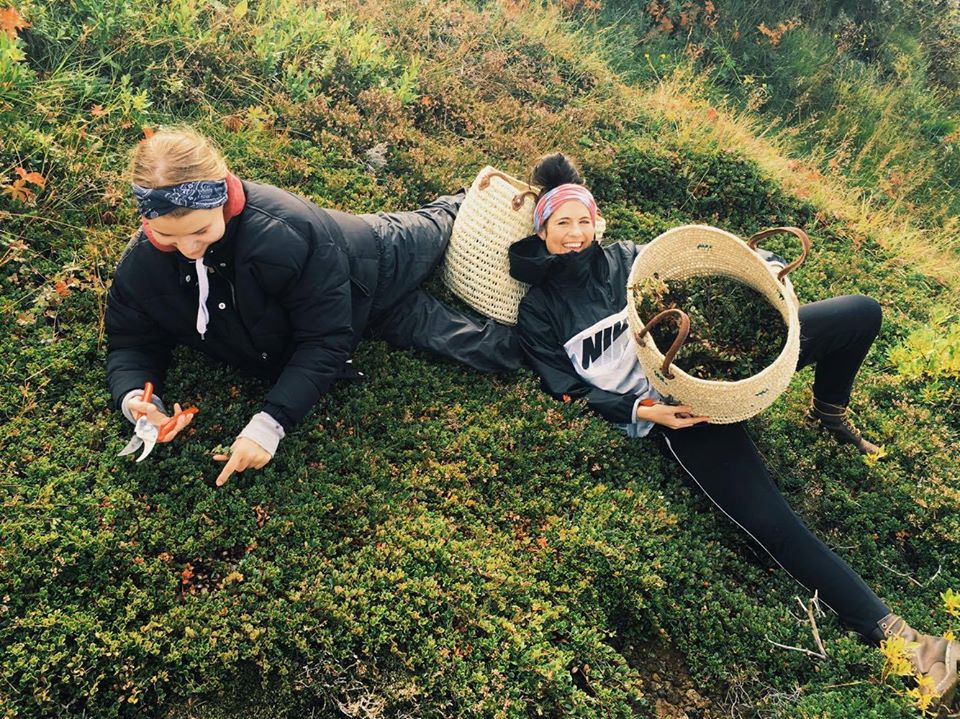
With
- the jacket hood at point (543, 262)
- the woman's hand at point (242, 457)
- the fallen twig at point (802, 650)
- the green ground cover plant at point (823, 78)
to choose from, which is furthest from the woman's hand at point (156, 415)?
the green ground cover plant at point (823, 78)

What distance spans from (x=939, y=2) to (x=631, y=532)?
1008 cm

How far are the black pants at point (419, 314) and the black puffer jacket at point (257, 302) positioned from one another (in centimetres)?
55

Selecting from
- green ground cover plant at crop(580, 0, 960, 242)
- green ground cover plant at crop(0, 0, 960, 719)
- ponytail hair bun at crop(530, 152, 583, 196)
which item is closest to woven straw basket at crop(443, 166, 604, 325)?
ponytail hair bun at crop(530, 152, 583, 196)

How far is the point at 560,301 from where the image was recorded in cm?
466

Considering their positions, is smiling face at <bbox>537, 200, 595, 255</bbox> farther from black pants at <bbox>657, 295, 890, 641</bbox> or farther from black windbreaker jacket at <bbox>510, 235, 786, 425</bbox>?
black pants at <bbox>657, 295, 890, 641</bbox>

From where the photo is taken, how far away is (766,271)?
4.22 meters

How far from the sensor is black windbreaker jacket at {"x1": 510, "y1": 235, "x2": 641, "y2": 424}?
459 cm

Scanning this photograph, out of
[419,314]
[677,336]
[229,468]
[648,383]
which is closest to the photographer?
[229,468]

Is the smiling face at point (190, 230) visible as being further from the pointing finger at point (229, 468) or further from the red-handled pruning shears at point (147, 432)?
the pointing finger at point (229, 468)

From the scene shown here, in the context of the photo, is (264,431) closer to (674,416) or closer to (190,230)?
(190,230)

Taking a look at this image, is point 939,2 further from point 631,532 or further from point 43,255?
point 43,255

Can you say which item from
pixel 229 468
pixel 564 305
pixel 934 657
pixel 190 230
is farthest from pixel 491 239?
pixel 934 657

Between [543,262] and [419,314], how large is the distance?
2.56 ft

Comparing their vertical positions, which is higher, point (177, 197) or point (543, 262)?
point (177, 197)
